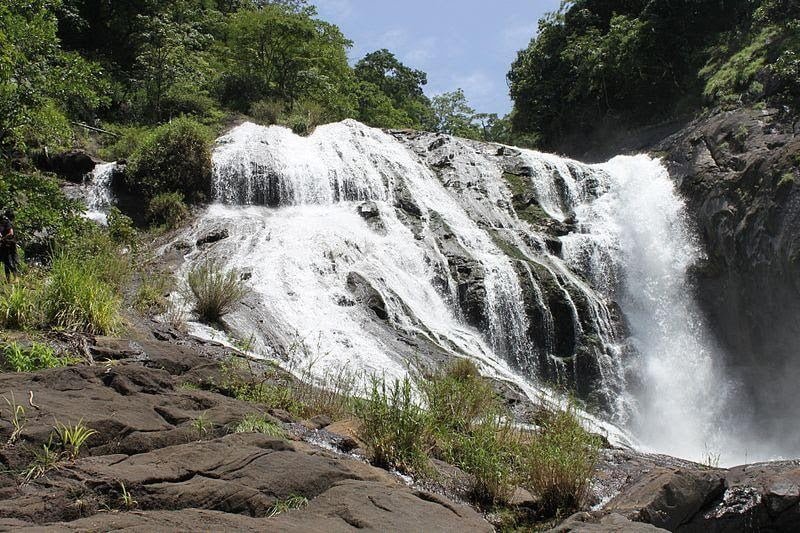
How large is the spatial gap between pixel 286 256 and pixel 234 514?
10.7m

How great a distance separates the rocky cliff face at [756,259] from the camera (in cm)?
1549

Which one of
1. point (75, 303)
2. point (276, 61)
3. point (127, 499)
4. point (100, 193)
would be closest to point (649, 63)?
point (276, 61)

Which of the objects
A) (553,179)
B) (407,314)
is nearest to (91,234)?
(407,314)

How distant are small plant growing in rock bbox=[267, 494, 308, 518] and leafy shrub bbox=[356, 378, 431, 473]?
1790mm

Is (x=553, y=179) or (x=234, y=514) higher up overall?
(x=553, y=179)

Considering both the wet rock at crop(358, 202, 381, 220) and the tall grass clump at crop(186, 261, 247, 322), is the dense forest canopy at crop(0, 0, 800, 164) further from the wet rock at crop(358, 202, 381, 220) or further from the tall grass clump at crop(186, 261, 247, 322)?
the tall grass clump at crop(186, 261, 247, 322)

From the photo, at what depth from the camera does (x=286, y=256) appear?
13922mm

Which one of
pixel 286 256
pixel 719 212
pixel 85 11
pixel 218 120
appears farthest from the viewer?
pixel 85 11

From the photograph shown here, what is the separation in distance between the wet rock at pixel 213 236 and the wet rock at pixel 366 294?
3082 mm

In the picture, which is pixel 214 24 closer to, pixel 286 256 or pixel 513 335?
pixel 286 256

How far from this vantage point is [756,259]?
1622 cm

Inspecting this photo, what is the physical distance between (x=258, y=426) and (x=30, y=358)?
2239 millimetres

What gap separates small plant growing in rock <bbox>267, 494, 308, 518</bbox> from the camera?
371cm

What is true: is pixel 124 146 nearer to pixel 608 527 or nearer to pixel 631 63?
pixel 608 527
